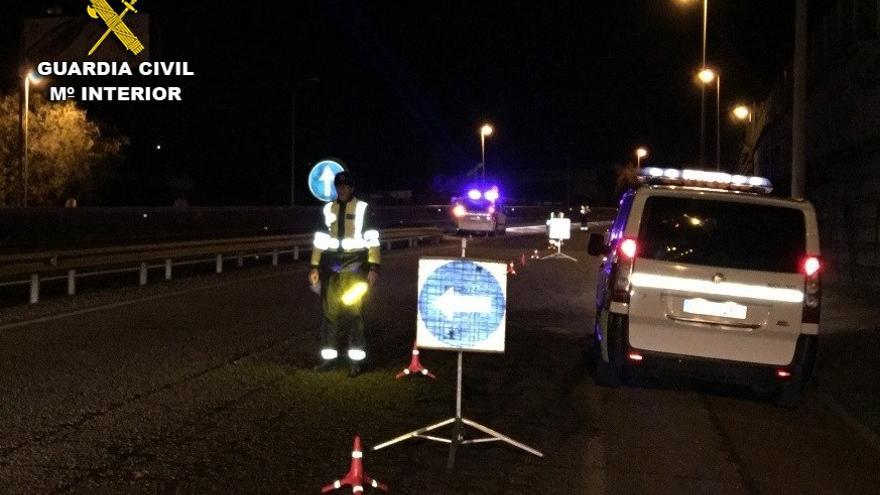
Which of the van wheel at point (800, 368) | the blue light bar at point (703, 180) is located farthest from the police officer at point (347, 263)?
the van wheel at point (800, 368)

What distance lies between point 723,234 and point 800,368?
1304 millimetres

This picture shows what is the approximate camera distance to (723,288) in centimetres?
884

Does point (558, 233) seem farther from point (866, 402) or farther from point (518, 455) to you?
point (518, 455)

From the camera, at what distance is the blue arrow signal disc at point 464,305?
7133mm

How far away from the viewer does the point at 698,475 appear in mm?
6785

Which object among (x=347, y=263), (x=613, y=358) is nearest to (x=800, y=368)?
(x=613, y=358)

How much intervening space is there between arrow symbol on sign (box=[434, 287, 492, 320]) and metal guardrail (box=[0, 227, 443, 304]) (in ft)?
35.8

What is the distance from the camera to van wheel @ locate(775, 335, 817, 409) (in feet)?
29.1

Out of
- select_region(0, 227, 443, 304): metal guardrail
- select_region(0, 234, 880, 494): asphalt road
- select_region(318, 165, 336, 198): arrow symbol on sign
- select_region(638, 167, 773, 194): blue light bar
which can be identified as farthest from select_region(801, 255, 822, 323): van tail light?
select_region(0, 227, 443, 304): metal guardrail

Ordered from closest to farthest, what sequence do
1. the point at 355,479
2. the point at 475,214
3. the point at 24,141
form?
the point at 355,479 → the point at 24,141 → the point at 475,214

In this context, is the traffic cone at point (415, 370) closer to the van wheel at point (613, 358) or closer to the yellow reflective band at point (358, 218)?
the yellow reflective band at point (358, 218)

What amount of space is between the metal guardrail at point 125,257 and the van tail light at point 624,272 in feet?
34.5

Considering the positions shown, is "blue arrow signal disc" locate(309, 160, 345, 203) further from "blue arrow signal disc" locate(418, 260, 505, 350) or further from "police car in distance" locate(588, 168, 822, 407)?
"blue arrow signal disc" locate(418, 260, 505, 350)

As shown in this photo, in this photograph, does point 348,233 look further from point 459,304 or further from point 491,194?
point 491,194
